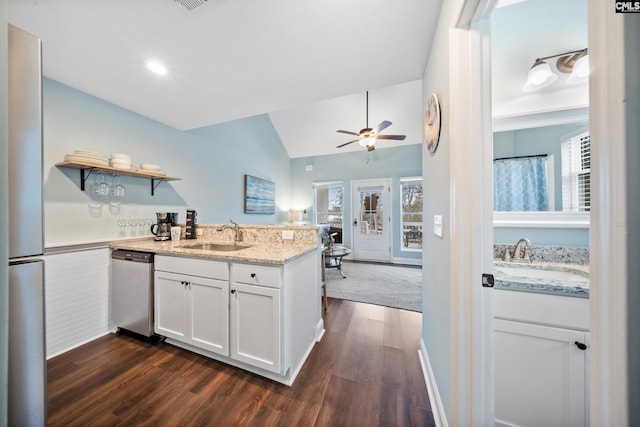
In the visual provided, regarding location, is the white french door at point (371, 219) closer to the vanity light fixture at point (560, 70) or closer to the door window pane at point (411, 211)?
the door window pane at point (411, 211)

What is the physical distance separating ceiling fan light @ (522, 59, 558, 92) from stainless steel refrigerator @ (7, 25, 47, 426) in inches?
96.5

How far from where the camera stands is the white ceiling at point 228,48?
1254 mm

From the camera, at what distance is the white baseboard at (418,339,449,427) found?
1.15 metres

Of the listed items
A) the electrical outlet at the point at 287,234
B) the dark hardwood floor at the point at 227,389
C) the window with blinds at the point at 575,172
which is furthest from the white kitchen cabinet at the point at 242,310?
the window with blinds at the point at 575,172

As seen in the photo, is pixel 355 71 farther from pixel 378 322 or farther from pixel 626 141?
pixel 378 322

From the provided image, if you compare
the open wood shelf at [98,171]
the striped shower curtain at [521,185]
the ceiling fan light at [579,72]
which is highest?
the ceiling fan light at [579,72]

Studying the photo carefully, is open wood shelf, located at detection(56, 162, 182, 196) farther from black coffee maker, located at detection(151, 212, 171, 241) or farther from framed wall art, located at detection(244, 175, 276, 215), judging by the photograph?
framed wall art, located at detection(244, 175, 276, 215)

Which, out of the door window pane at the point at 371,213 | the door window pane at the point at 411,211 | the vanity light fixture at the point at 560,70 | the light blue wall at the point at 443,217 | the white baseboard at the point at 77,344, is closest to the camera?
the light blue wall at the point at 443,217

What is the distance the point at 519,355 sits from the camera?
1.01 meters

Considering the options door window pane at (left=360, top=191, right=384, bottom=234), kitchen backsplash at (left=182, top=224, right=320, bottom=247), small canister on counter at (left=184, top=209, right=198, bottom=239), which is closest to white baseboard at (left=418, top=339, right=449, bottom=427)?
kitchen backsplash at (left=182, top=224, right=320, bottom=247)

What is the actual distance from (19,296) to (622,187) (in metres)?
1.42

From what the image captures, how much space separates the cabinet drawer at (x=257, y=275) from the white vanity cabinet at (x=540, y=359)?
1.23m

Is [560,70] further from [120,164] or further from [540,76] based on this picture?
[120,164]

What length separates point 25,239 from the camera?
657mm
